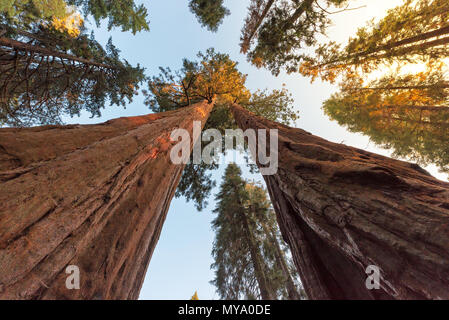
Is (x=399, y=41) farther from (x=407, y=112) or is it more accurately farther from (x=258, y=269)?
(x=258, y=269)

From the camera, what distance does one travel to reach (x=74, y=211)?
1.19 m

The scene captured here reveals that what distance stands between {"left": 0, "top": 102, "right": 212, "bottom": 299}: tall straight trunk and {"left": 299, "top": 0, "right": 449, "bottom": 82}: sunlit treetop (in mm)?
8307

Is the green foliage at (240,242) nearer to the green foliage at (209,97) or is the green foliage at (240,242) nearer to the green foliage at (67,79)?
the green foliage at (209,97)

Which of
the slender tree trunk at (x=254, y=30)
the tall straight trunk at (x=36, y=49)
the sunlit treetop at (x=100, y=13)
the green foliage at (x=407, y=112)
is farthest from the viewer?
the green foliage at (x=407, y=112)

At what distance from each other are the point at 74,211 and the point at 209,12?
364 inches

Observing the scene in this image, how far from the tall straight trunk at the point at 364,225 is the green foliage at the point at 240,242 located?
5.16m

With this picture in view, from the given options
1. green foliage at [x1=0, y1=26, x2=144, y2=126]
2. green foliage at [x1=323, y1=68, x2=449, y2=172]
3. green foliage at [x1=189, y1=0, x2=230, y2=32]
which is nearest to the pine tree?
green foliage at [x1=0, y1=26, x2=144, y2=126]

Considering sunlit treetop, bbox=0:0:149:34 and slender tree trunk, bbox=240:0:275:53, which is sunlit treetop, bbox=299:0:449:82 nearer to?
slender tree trunk, bbox=240:0:275:53

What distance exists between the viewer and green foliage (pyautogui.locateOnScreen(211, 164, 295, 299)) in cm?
659

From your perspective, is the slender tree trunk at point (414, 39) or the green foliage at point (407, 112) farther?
the green foliage at point (407, 112)

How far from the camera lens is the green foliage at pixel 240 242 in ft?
21.6

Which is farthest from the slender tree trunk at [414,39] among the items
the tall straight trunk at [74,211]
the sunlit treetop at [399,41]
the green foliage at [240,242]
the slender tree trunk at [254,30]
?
the tall straight trunk at [74,211]
